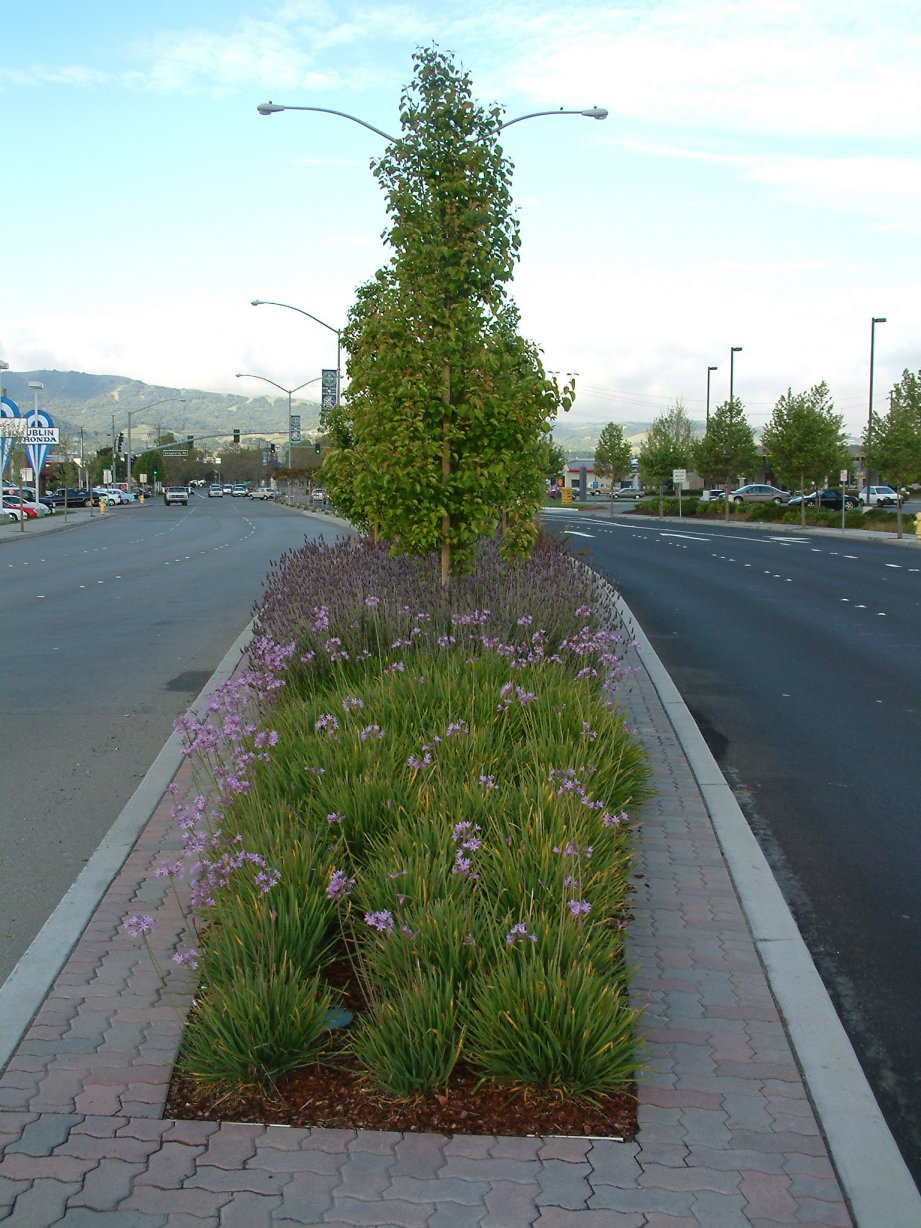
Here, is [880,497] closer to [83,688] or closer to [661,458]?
[661,458]

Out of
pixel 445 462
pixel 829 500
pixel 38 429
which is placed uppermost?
pixel 38 429

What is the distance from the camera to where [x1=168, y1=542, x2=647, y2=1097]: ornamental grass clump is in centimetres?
407

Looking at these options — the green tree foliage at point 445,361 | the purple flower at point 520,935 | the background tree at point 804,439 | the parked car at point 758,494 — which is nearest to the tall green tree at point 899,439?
the background tree at point 804,439

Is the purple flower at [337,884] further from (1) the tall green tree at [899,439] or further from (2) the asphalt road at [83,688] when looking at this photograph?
(1) the tall green tree at [899,439]

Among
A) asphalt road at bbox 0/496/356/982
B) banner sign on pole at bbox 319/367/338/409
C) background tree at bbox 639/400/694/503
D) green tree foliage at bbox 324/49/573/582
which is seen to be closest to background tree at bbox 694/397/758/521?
background tree at bbox 639/400/694/503

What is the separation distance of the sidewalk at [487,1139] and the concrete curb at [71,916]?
0.05 ft

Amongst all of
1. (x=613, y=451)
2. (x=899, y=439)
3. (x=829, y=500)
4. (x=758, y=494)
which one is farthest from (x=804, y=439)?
(x=613, y=451)

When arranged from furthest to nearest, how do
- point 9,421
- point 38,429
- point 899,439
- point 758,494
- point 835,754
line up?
point 758,494 → point 38,429 → point 9,421 → point 899,439 → point 835,754

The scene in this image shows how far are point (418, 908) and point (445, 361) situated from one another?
303 inches

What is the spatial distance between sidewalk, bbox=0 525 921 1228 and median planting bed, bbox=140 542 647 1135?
0.54ft

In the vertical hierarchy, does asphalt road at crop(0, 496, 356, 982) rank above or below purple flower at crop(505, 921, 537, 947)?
below

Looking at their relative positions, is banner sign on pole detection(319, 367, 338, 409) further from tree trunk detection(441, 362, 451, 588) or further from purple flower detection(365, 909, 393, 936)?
purple flower detection(365, 909, 393, 936)

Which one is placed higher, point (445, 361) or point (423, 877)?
point (445, 361)

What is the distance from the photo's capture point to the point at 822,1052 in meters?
4.38
